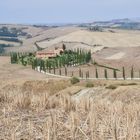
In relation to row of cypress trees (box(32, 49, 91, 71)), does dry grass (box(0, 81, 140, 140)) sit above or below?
above

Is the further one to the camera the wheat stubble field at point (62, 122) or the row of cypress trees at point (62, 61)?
the row of cypress trees at point (62, 61)

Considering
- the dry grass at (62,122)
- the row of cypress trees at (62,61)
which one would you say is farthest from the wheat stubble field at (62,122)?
the row of cypress trees at (62,61)

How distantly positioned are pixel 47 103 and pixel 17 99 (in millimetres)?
910

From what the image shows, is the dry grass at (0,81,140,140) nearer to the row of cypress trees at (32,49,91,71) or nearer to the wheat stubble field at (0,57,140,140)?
the wheat stubble field at (0,57,140,140)

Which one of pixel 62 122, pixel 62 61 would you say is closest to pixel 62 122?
pixel 62 122

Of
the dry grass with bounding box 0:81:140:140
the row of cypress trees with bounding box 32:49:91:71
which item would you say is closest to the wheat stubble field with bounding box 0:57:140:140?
the dry grass with bounding box 0:81:140:140

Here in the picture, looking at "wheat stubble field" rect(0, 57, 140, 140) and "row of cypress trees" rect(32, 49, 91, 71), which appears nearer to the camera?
"wheat stubble field" rect(0, 57, 140, 140)

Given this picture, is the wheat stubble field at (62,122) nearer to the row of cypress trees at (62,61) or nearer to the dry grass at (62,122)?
the dry grass at (62,122)

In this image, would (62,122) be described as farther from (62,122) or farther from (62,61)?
(62,61)

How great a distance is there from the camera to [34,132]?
8.66 meters

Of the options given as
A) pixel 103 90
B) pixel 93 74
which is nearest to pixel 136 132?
pixel 103 90

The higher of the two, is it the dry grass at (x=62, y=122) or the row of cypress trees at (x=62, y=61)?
the dry grass at (x=62, y=122)

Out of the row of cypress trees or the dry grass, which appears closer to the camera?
the dry grass

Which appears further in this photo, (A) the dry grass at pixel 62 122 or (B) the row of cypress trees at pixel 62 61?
(B) the row of cypress trees at pixel 62 61
